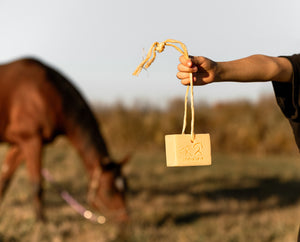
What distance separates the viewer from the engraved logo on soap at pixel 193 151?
137cm

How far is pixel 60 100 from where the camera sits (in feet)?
17.4

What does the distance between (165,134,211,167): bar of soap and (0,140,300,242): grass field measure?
2.85m

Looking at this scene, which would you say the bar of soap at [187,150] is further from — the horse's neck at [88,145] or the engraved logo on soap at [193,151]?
the horse's neck at [88,145]

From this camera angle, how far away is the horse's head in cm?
479

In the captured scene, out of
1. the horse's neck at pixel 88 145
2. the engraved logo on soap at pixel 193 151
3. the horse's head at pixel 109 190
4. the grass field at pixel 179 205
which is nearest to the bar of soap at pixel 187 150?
the engraved logo on soap at pixel 193 151

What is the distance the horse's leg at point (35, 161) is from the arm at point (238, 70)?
13.4 feet

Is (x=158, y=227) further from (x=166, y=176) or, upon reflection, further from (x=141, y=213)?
(x=166, y=176)

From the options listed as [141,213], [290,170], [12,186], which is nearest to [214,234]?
[141,213]

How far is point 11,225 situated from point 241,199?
408cm

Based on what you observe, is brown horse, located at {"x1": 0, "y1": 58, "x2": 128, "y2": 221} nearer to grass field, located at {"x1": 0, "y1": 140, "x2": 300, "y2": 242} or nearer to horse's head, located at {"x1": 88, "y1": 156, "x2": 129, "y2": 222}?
horse's head, located at {"x1": 88, "y1": 156, "x2": 129, "y2": 222}

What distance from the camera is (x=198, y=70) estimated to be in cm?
139

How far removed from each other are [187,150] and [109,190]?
3552mm

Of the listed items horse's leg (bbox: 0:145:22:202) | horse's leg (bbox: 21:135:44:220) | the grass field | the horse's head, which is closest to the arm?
the grass field

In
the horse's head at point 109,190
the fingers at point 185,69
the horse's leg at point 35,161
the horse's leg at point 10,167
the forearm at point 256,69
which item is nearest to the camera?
the fingers at point 185,69
